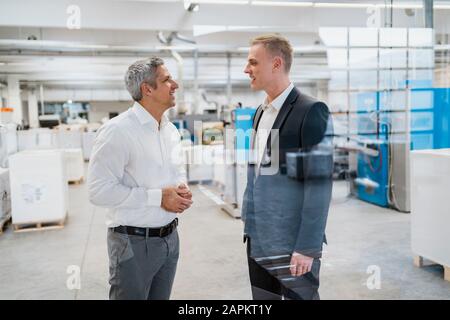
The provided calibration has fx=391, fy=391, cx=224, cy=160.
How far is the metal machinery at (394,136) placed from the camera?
3644 mm

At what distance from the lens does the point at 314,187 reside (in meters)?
1.28

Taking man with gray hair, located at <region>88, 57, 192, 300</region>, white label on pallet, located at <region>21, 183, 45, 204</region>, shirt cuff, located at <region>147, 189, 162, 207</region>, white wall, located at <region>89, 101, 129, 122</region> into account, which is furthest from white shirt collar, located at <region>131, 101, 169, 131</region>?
white wall, located at <region>89, 101, 129, 122</region>

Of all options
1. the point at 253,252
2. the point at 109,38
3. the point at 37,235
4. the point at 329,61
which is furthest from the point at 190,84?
the point at 253,252

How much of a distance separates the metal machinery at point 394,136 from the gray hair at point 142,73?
2965mm

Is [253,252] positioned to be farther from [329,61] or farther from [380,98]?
[329,61]

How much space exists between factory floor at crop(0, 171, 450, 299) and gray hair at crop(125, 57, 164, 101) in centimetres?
146

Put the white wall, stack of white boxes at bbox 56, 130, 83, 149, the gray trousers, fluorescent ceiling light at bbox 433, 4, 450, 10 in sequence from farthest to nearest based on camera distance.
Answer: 1. the white wall
2. stack of white boxes at bbox 56, 130, 83, 149
3. fluorescent ceiling light at bbox 433, 4, 450, 10
4. the gray trousers

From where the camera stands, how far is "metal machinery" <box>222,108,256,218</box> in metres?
3.85

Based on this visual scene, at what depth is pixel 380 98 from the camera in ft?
15.1

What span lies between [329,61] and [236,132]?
5563 mm

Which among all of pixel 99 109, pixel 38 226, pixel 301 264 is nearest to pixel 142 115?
pixel 301 264

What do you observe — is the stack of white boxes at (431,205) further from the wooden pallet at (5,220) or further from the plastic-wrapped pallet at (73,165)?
the plastic-wrapped pallet at (73,165)

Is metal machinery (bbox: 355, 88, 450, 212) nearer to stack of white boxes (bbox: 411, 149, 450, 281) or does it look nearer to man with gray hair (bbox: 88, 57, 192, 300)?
stack of white boxes (bbox: 411, 149, 450, 281)
